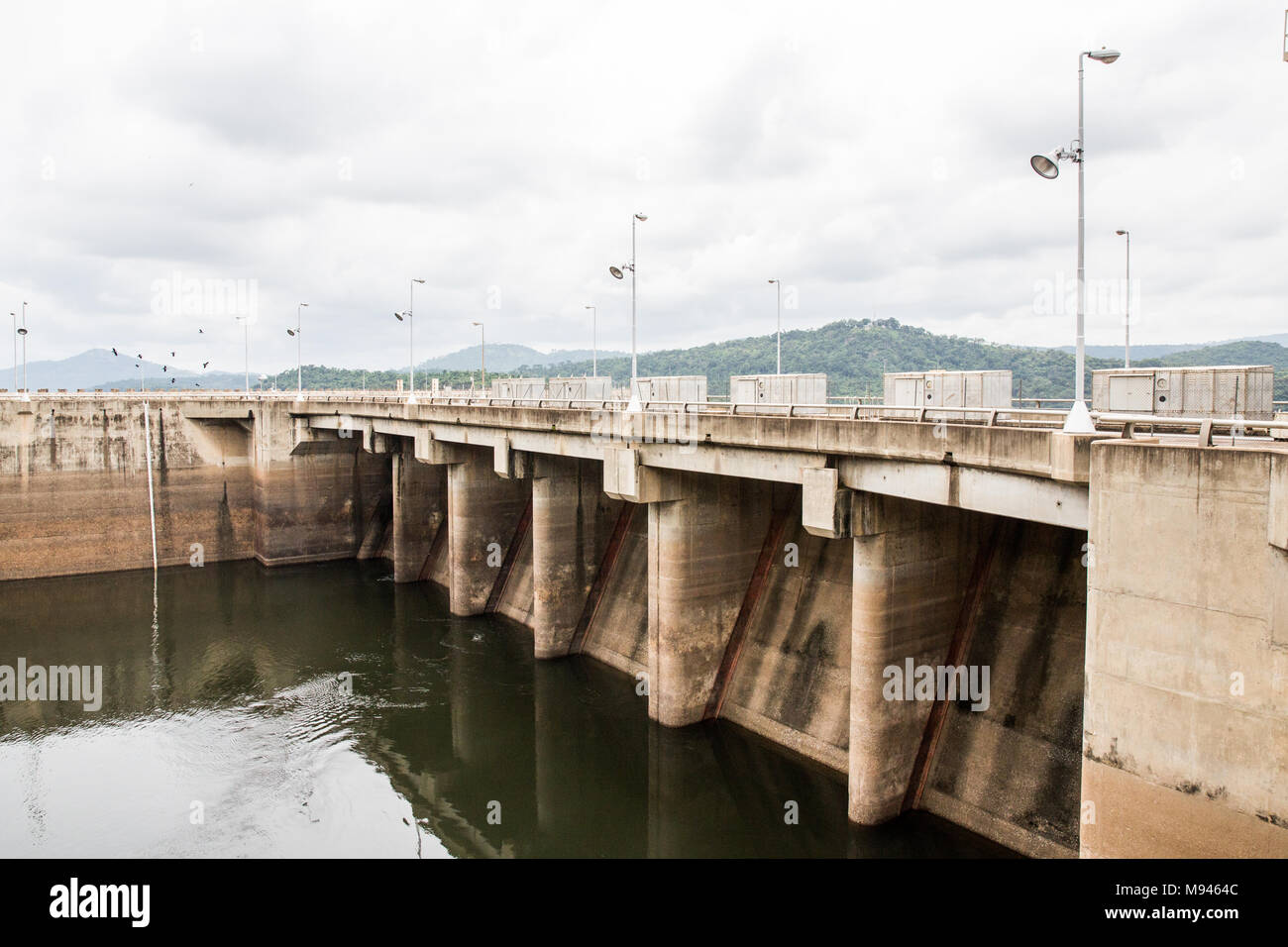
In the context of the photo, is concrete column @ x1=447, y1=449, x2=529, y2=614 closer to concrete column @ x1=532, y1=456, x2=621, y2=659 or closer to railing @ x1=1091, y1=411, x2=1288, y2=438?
concrete column @ x1=532, y1=456, x2=621, y2=659

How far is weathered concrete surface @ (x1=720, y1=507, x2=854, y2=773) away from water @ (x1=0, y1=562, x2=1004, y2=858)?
0.72m

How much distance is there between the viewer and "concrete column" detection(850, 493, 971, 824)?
18.2 meters

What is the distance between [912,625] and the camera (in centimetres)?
1866

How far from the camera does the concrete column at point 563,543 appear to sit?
30297mm

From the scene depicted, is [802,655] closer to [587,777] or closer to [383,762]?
[587,777]

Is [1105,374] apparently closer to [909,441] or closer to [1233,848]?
[909,441]

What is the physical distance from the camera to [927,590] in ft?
62.2

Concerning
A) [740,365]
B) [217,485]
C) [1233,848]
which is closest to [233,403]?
[217,485]

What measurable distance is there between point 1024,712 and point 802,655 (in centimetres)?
647

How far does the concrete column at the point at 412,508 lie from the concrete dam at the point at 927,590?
0.51 ft

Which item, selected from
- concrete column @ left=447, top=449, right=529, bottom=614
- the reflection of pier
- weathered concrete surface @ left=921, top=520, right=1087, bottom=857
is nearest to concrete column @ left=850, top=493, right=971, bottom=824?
weathered concrete surface @ left=921, top=520, right=1087, bottom=857

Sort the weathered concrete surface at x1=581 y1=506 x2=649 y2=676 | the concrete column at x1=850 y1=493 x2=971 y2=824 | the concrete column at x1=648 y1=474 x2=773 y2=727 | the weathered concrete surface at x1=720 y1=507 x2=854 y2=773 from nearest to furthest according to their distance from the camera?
the concrete column at x1=850 y1=493 x2=971 y2=824 < the weathered concrete surface at x1=720 y1=507 x2=854 y2=773 < the concrete column at x1=648 y1=474 x2=773 y2=727 < the weathered concrete surface at x1=581 y1=506 x2=649 y2=676

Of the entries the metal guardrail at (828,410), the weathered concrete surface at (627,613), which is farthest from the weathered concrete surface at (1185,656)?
the weathered concrete surface at (627,613)
